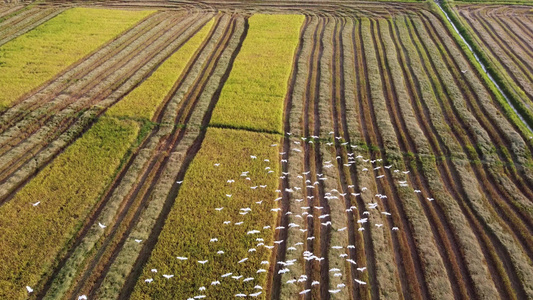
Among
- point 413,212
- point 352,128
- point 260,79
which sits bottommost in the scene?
point 413,212

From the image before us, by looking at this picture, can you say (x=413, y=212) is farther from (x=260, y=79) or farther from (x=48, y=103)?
(x=48, y=103)

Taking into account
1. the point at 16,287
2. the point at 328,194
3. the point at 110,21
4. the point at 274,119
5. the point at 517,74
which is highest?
the point at 110,21

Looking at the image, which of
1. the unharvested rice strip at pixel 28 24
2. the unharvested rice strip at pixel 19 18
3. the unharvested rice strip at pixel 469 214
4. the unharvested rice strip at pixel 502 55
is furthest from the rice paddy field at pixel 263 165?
the unharvested rice strip at pixel 19 18

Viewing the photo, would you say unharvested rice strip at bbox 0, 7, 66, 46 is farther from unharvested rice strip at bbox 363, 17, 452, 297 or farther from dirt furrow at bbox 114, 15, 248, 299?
unharvested rice strip at bbox 363, 17, 452, 297

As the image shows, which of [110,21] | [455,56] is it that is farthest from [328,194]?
[110,21]

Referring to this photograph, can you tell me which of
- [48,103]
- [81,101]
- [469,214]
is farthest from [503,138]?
[48,103]

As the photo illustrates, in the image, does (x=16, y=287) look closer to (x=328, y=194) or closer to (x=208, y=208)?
(x=208, y=208)
